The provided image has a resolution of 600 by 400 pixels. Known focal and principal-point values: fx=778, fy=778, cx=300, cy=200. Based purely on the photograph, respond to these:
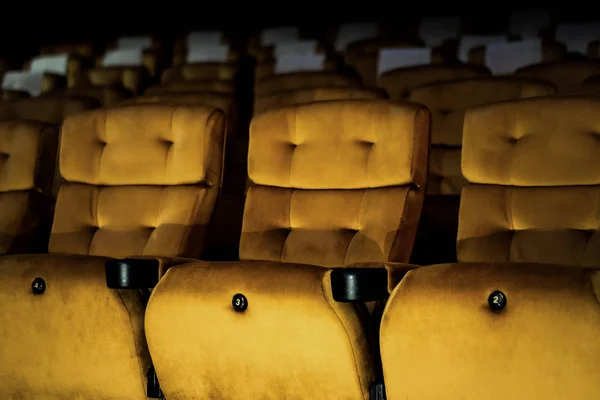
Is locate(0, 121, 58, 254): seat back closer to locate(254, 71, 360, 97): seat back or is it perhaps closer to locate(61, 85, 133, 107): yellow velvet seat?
locate(254, 71, 360, 97): seat back

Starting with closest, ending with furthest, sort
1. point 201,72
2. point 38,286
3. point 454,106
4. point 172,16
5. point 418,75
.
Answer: point 38,286, point 454,106, point 418,75, point 201,72, point 172,16

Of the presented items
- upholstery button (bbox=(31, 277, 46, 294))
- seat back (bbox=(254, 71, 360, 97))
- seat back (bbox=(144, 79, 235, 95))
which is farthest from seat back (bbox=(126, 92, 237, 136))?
upholstery button (bbox=(31, 277, 46, 294))

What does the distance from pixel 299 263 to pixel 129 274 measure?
0.16 m

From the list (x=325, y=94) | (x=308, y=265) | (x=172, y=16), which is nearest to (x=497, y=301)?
(x=308, y=265)

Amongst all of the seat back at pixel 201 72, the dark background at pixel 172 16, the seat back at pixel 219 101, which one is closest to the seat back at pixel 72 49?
the dark background at pixel 172 16

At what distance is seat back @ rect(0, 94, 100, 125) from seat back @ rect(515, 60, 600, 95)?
865 mm

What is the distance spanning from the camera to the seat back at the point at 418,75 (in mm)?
1439

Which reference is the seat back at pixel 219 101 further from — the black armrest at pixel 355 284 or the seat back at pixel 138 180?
the black armrest at pixel 355 284

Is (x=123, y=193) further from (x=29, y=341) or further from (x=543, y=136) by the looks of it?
(x=543, y=136)

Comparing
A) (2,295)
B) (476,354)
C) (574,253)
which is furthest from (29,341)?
(574,253)

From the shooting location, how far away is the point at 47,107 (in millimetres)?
1556

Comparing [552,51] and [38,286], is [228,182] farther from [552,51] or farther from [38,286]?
[552,51]

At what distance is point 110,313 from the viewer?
0.74 m

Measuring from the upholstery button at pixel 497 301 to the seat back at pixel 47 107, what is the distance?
3.78 feet
